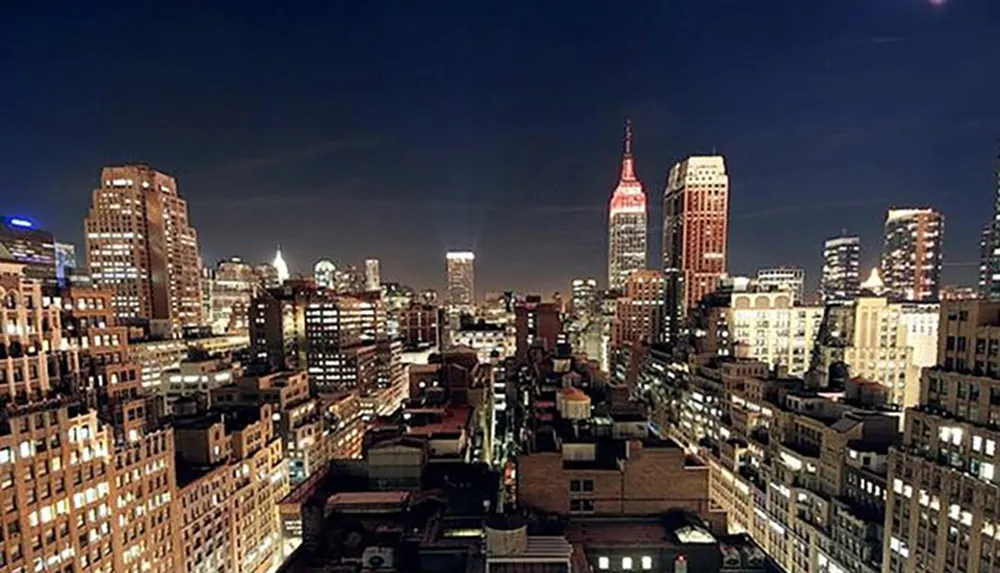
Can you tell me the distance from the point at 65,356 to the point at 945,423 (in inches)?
3701

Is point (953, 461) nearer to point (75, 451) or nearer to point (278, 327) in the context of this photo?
point (75, 451)

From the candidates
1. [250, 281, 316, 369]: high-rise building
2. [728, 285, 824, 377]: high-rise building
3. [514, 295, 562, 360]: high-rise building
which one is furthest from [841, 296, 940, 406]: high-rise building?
[250, 281, 316, 369]: high-rise building

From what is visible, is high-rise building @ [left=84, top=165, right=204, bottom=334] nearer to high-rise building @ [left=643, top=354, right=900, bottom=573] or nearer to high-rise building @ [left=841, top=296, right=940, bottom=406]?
high-rise building @ [left=643, top=354, right=900, bottom=573]

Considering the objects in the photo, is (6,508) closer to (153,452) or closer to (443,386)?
(153,452)

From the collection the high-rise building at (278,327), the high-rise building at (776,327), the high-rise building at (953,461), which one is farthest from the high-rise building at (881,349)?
the high-rise building at (278,327)

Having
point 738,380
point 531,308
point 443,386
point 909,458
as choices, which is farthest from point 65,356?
point 531,308

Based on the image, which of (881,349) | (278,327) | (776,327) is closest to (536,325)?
(776,327)

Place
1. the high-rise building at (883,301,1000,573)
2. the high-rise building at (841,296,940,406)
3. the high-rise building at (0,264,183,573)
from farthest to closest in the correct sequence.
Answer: the high-rise building at (841,296,940,406), the high-rise building at (0,264,183,573), the high-rise building at (883,301,1000,573)

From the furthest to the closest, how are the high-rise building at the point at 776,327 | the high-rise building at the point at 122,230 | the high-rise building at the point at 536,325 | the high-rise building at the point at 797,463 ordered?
the high-rise building at the point at 122,230
the high-rise building at the point at 536,325
the high-rise building at the point at 776,327
the high-rise building at the point at 797,463

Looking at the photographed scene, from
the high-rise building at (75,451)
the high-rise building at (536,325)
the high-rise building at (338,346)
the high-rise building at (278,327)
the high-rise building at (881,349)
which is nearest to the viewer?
the high-rise building at (75,451)

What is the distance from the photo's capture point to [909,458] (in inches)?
2094

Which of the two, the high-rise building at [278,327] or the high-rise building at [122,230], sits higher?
the high-rise building at [122,230]

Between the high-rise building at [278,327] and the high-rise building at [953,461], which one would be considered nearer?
the high-rise building at [953,461]

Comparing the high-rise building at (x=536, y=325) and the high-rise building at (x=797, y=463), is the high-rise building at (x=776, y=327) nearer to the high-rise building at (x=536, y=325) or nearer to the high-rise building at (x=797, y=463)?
the high-rise building at (x=797, y=463)
